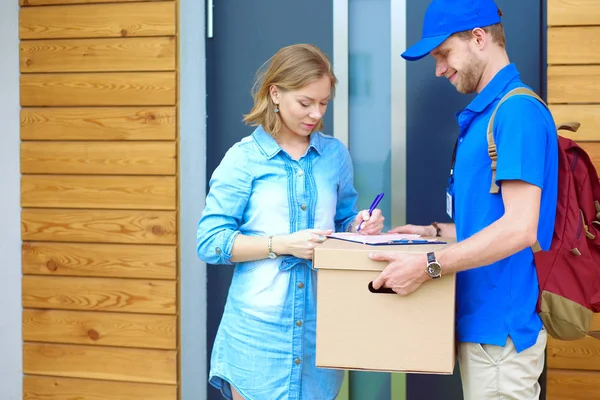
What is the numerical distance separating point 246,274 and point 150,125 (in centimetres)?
108

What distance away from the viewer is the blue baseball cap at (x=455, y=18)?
1.90 m

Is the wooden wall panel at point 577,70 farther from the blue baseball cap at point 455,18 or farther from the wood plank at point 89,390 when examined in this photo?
the wood plank at point 89,390

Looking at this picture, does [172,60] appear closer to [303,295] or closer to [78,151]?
[78,151]

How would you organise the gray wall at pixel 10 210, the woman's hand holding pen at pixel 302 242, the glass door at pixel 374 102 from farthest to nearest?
the gray wall at pixel 10 210 < the glass door at pixel 374 102 < the woman's hand holding pen at pixel 302 242

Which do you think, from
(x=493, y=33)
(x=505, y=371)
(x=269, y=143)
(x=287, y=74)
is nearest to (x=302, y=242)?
(x=269, y=143)

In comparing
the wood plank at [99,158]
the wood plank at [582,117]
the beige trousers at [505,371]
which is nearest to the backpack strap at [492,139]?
the beige trousers at [505,371]

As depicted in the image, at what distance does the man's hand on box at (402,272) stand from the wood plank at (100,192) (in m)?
1.38

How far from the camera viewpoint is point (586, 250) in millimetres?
1843

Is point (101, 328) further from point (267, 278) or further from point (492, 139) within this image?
point (492, 139)

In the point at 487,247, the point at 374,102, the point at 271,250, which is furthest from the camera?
the point at 374,102

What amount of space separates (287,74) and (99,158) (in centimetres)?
122

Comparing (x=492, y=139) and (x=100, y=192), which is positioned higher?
(x=492, y=139)

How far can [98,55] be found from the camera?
2998mm

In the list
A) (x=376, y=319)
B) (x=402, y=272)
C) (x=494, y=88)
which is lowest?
(x=376, y=319)
